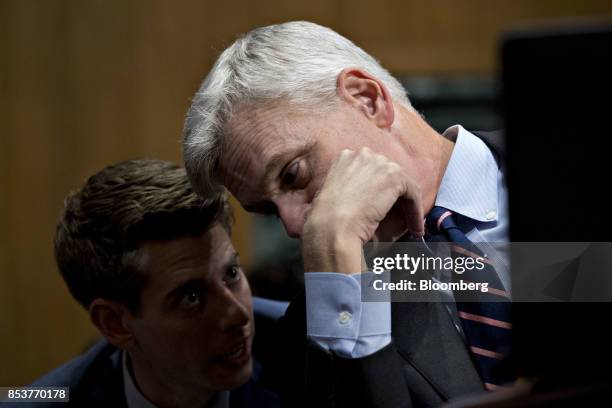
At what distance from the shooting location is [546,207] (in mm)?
734

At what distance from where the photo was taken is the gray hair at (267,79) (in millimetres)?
1480

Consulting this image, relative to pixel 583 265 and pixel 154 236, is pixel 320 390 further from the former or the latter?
pixel 154 236

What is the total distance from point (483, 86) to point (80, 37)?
1830mm

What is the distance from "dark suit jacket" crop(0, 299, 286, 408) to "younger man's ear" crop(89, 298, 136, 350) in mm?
93

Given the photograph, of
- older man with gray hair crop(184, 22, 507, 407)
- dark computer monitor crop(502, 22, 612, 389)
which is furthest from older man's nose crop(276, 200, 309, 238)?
dark computer monitor crop(502, 22, 612, 389)

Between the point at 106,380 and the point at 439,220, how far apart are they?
2.87 ft

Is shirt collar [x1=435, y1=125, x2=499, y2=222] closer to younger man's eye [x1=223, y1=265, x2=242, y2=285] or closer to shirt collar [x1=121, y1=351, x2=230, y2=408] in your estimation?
younger man's eye [x1=223, y1=265, x2=242, y2=285]

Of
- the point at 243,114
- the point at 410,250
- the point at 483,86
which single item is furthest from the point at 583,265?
the point at 483,86

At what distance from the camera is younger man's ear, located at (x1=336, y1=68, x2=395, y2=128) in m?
1.51

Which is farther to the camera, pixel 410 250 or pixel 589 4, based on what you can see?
pixel 589 4

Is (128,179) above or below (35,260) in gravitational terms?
above

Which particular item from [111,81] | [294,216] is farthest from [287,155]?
[111,81]

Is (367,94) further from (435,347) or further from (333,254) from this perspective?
(435,347)

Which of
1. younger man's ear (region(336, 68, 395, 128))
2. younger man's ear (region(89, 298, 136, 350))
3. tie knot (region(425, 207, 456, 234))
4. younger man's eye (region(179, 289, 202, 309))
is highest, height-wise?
younger man's ear (region(336, 68, 395, 128))
